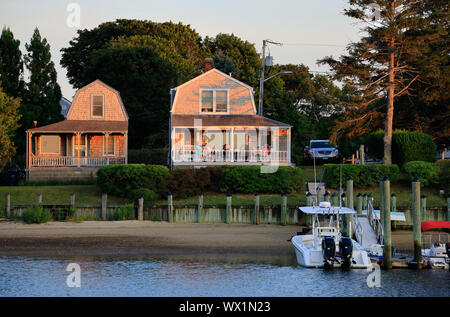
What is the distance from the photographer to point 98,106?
54156 mm

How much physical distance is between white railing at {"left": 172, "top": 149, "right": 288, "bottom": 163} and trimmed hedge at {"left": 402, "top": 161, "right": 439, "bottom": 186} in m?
8.55

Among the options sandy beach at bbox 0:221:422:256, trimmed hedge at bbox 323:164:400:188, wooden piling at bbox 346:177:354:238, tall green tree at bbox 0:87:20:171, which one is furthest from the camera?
tall green tree at bbox 0:87:20:171

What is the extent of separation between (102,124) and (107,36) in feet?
105

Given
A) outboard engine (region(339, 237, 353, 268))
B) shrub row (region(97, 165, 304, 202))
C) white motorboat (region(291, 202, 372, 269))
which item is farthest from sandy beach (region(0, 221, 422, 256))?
shrub row (region(97, 165, 304, 202))

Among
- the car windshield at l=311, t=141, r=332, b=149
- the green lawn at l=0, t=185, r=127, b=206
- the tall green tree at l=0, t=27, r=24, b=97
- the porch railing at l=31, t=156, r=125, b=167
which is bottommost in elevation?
the green lawn at l=0, t=185, r=127, b=206

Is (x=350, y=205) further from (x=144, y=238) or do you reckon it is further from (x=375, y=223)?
(x=144, y=238)

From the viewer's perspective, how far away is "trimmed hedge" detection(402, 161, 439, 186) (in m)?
42.0

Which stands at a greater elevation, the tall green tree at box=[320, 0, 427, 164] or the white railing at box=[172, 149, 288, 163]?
the tall green tree at box=[320, 0, 427, 164]

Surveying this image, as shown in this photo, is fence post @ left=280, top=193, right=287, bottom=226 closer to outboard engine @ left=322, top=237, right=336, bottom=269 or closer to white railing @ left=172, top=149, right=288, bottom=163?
outboard engine @ left=322, top=237, right=336, bottom=269

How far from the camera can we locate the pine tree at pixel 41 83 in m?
60.3
